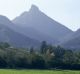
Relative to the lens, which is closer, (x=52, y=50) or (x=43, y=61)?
(x=43, y=61)

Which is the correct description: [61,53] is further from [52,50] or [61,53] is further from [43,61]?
[43,61]

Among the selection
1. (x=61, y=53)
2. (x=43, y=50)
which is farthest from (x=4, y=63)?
(x=43, y=50)

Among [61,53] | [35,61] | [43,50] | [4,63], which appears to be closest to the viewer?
[4,63]

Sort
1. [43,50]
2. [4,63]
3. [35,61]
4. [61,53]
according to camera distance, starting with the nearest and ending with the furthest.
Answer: [4,63] < [35,61] < [61,53] < [43,50]

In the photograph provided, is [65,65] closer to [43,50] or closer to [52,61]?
[52,61]

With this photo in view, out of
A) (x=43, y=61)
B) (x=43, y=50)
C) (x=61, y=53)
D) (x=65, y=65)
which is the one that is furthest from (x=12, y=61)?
(x=43, y=50)

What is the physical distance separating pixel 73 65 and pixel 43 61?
21.0ft

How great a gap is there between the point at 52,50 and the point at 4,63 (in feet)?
114

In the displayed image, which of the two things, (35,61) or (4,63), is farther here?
(35,61)

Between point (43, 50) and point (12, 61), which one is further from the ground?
point (43, 50)

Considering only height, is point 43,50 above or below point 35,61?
above

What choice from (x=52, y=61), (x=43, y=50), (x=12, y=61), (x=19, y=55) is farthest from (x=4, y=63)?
(x=43, y=50)

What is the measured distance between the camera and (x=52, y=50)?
298 feet

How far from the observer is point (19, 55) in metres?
63.3
